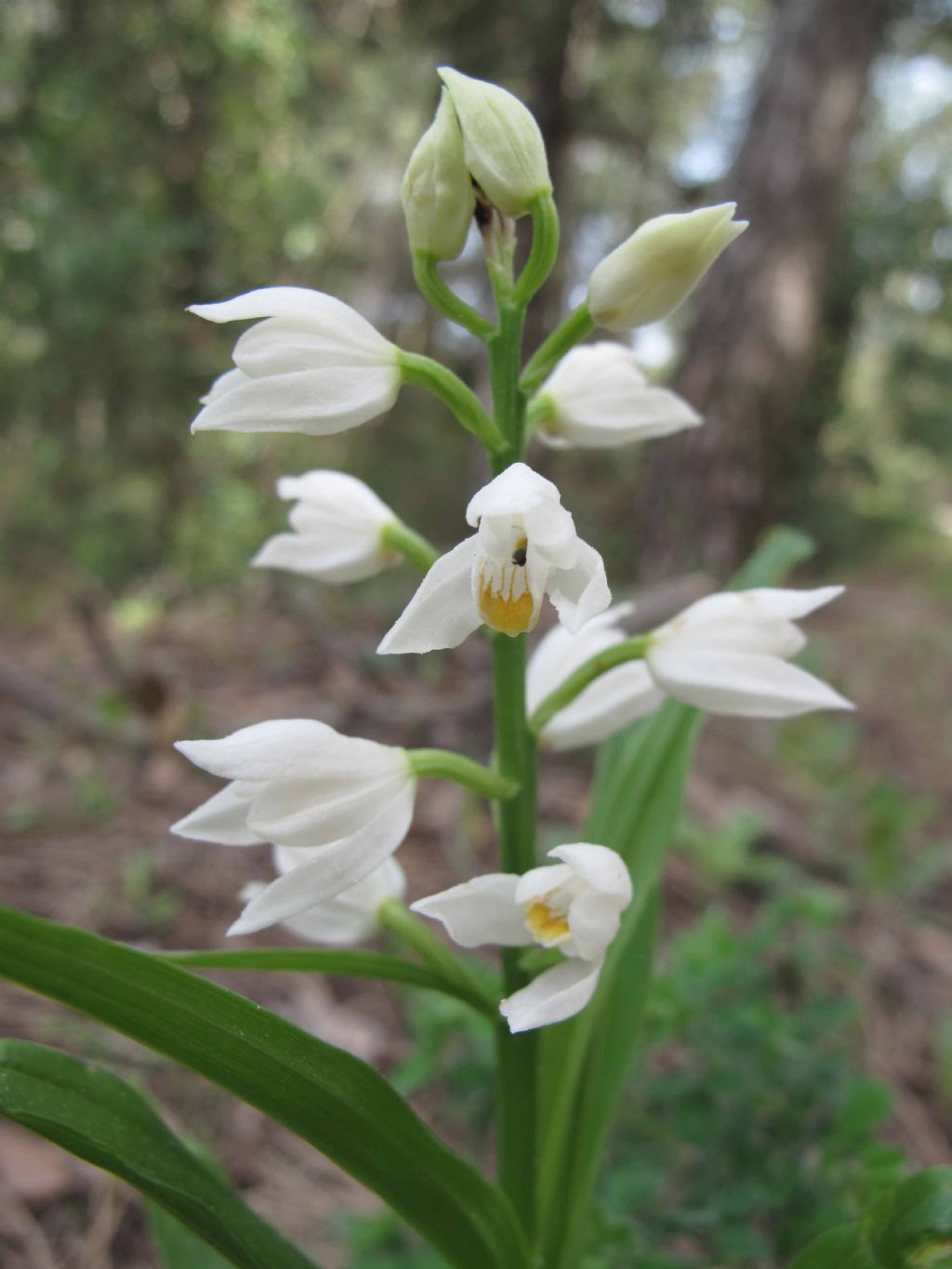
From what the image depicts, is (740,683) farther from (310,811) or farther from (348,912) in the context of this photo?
(348,912)

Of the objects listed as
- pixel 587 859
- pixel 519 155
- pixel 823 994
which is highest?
pixel 519 155

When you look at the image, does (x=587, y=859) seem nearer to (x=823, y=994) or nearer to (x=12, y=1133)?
(x=823, y=994)

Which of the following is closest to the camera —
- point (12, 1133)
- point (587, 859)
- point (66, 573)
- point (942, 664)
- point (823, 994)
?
point (587, 859)

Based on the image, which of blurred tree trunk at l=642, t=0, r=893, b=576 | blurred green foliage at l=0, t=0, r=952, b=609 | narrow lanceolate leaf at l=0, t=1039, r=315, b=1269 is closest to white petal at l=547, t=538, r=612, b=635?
narrow lanceolate leaf at l=0, t=1039, r=315, b=1269

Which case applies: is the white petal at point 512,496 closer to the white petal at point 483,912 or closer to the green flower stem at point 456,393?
the green flower stem at point 456,393

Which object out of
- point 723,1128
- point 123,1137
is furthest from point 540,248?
point 723,1128

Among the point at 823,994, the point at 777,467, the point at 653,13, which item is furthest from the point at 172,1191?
the point at 653,13

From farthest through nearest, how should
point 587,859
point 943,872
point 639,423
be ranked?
point 943,872 → point 639,423 → point 587,859

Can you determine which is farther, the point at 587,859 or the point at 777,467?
the point at 777,467
